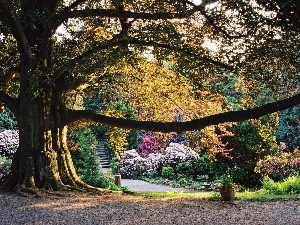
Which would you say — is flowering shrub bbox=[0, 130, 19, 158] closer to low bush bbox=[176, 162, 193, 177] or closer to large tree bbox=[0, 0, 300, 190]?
low bush bbox=[176, 162, 193, 177]

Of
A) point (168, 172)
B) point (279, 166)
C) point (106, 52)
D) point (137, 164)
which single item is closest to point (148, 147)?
point (137, 164)

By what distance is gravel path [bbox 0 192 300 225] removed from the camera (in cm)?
729

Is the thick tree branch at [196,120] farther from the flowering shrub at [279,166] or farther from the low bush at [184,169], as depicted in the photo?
the low bush at [184,169]

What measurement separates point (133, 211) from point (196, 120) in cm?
252

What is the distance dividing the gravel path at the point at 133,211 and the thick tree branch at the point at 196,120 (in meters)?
1.54

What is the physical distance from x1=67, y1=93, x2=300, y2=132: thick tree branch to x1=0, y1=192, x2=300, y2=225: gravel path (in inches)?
60.6

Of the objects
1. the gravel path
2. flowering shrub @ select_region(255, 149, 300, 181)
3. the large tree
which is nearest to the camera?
the gravel path

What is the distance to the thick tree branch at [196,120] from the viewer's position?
840 centimetres

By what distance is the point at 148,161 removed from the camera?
65.7 ft

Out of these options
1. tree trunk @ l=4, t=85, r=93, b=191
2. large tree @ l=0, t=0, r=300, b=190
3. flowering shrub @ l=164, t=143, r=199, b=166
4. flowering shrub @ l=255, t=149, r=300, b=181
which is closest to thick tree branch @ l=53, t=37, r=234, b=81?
large tree @ l=0, t=0, r=300, b=190

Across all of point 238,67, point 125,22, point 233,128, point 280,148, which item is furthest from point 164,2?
point 280,148

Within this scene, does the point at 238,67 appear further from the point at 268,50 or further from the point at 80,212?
the point at 80,212

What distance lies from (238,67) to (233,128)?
25.2 ft

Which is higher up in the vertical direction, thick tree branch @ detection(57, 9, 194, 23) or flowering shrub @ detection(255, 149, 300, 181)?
thick tree branch @ detection(57, 9, 194, 23)
